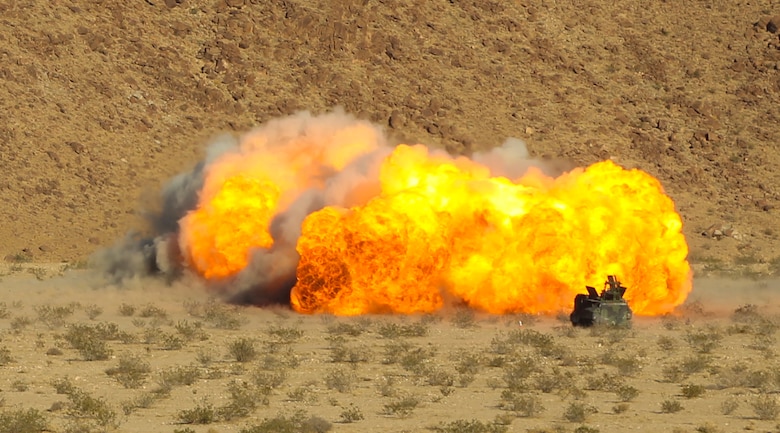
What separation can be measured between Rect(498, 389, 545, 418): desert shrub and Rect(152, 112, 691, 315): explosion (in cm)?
1231

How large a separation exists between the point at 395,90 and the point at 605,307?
40.5m

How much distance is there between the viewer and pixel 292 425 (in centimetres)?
2234

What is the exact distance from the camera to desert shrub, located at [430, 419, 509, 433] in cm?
2203

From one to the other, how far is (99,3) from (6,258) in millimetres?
19609

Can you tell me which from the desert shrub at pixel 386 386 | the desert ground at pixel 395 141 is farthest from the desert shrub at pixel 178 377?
the desert shrub at pixel 386 386

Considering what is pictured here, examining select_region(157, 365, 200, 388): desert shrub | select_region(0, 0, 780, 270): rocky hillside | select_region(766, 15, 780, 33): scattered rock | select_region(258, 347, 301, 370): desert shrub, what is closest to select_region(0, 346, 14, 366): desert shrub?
select_region(157, 365, 200, 388): desert shrub

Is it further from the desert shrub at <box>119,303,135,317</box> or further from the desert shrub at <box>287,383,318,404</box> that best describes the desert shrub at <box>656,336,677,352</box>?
the desert shrub at <box>119,303,135,317</box>

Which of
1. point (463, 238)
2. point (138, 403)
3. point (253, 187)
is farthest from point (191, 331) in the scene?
point (138, 403)

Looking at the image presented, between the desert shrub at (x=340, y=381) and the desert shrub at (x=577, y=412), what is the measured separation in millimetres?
4542

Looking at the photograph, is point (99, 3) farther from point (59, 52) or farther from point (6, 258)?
point (6, 258)

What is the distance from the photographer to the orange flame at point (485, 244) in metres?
38.1

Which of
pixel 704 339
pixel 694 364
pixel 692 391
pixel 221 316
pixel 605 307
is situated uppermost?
pixel 605 307

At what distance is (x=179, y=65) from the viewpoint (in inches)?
2931

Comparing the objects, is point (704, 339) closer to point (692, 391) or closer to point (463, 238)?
point (463, 238)
